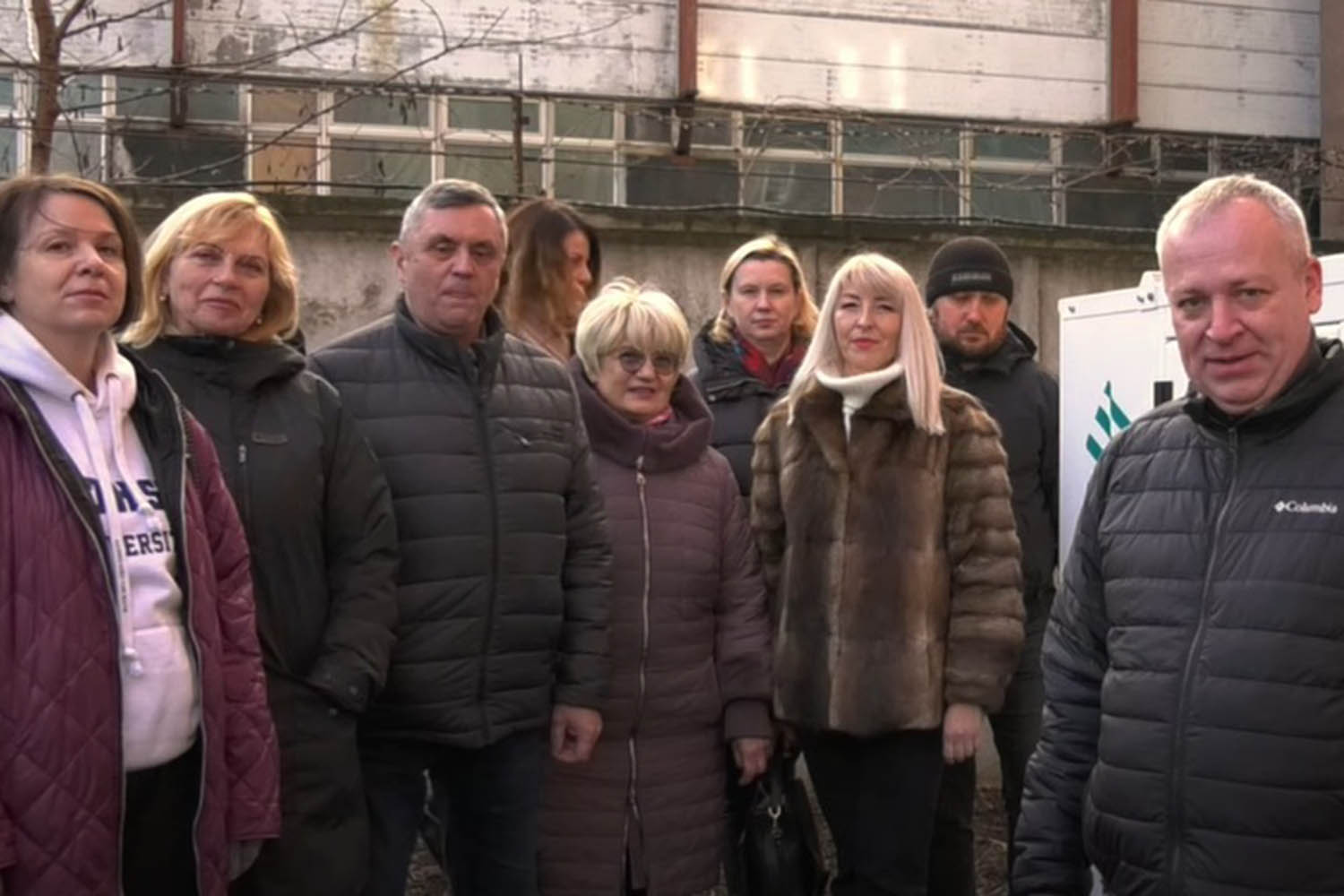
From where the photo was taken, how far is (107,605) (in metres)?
2.72

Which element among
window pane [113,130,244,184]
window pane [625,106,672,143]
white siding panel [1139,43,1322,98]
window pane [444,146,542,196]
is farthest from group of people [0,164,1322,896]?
white siding panel [1139,43,1322,98]

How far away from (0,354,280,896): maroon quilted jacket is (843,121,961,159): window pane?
10.6m

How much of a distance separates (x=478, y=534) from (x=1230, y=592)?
68.7 inches

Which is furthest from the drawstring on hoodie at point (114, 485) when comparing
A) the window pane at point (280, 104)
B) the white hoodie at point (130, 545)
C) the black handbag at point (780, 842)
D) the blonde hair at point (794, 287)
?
the window pane at point (280, 104)

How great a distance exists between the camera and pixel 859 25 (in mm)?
13070

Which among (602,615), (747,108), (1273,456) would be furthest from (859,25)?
(1273,456)

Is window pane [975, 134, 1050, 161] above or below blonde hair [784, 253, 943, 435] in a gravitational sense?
above

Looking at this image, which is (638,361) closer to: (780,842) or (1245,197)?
(780,842)

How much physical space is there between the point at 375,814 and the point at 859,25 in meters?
10.7

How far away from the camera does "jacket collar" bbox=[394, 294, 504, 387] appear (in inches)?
144

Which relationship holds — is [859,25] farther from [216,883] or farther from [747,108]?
[216,883]

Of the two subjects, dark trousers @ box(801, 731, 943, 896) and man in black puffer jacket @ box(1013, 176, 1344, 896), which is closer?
man in black puffer jacket @ box(1013, 176, 1344, 896)

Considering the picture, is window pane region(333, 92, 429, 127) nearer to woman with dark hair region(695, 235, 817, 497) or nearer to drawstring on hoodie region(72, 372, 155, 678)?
woman with dark hair region(695, 235, 817, 497)

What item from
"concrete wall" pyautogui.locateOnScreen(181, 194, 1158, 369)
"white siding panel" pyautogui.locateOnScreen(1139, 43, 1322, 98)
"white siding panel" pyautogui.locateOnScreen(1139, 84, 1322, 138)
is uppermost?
"white siding panel" pyautogui.locateOnScreen(1139, 43, 1322, 98)
